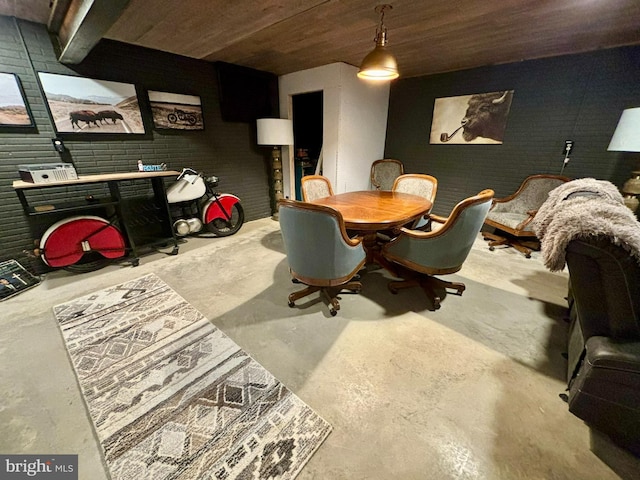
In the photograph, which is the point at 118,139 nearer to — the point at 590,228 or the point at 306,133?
the point at 306,133

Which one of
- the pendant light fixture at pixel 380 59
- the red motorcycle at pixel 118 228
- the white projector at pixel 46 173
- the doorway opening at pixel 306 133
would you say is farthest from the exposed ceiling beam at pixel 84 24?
the doorway opening at pixel 306 133

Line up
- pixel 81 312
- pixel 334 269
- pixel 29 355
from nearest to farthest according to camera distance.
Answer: pixel 29 355, pixel 334 269, pixel 81 312

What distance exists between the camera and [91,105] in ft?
8.67

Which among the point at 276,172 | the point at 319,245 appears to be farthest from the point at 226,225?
the point at 319,245

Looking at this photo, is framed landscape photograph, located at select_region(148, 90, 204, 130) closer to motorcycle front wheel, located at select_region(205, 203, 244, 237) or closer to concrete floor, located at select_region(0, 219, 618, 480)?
motorcycle front wheel, located at select_region(205, 203, 244, 237)

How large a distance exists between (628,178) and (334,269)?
3.68 metres

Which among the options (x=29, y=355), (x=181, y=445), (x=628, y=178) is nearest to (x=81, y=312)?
(x=29, y=355)

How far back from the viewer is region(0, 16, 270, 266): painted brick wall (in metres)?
2.30

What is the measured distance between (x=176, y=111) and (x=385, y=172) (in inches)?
130

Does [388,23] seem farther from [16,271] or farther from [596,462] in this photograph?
[16,271]

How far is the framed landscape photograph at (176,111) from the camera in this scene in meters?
3.08

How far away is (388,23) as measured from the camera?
7.29 feet

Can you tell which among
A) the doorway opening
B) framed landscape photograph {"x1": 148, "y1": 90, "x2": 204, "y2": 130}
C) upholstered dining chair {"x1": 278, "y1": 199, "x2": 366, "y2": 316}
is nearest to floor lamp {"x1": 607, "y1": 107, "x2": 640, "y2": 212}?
upholstered dining chair {"x1": 278, "y1": 199, "x2": 366, "y2": 316}

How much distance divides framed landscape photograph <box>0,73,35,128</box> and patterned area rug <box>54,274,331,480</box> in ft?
6.39
